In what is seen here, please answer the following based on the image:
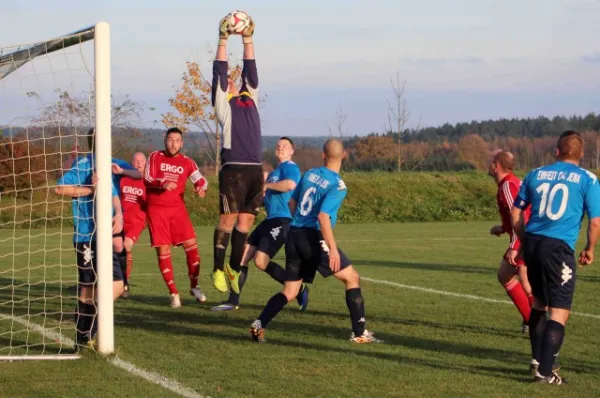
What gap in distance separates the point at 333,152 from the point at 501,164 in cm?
190

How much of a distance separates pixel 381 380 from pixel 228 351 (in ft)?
5.73

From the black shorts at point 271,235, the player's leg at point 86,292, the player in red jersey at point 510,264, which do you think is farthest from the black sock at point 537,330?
the black shorts at point 271,235

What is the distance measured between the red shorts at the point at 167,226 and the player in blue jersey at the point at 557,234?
216 inches

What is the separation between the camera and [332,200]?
8.52 metres

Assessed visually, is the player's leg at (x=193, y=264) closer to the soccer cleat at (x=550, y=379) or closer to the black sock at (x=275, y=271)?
the black sock at (x=275, y=271)

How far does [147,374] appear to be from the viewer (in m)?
7.47

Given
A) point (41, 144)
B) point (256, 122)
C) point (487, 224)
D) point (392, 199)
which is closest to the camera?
point (41, 144)

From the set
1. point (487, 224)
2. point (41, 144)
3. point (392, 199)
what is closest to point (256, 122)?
point (41, 144)

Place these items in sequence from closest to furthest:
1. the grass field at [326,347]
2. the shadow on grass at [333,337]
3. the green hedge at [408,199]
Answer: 1. the grass field at [326,347]
2. the shadow on grass at [333,337]
3. the green hedge at [408,199]

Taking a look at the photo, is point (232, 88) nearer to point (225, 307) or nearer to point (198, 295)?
point (225, 307)

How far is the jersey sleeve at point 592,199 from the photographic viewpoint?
7.30 metres

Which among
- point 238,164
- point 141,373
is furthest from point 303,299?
point 141,373

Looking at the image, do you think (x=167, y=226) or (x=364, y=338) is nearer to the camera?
(x=364, y=338)

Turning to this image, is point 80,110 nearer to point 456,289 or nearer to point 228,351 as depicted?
point 228,351
